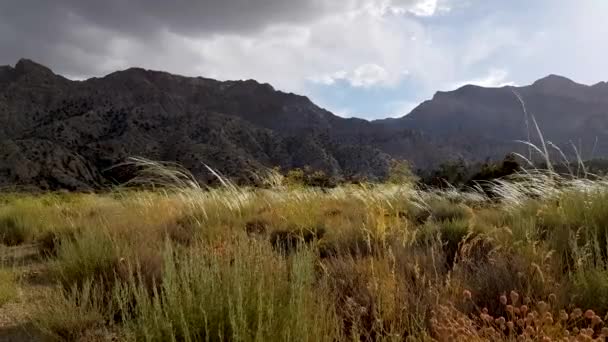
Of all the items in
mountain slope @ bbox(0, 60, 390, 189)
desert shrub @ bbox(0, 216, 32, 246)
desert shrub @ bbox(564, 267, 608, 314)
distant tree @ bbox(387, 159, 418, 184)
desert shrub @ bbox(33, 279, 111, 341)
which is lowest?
desert shrub @ bbox(0, 216, 32, 246)

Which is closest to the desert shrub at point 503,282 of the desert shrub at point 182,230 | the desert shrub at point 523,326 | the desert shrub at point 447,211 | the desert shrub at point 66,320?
the desert shrub at point 523,326

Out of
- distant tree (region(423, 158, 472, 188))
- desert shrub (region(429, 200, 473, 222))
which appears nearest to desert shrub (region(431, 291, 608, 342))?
desert shrub (region(429, 200, 473, 222))

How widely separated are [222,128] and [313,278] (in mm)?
80050

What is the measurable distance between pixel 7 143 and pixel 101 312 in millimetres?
61269

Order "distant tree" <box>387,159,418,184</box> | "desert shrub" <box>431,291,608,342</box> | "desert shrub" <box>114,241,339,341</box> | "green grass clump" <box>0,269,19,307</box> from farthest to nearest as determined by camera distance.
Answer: "distant tree" <box>387,159,418,184</box>, "green grass clump" <box>0,269,19,307</box>, "desert shrub" <box>114,241,339,341</box>, "desert shrub" <box>431,291,608,342</box>

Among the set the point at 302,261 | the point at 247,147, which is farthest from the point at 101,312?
the point at 247,147

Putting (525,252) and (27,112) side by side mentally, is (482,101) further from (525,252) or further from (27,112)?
(525,252)

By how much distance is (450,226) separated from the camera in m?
6.57

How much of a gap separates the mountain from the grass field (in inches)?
70.7

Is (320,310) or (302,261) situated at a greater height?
(302,261)

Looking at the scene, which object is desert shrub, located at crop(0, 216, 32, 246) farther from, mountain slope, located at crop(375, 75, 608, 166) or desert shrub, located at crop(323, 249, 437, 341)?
mountain slope, located at crop(375, 75, 608, 166)

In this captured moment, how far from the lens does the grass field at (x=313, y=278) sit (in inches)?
106

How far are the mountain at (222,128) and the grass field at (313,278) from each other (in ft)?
5.89

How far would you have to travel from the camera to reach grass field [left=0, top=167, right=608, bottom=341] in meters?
2.69
